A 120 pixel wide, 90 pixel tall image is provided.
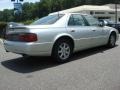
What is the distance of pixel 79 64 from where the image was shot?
716 centimetres

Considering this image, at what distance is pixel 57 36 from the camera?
23.7 ft

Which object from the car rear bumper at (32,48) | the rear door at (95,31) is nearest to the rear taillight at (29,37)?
the car rear bumper at (32,48)

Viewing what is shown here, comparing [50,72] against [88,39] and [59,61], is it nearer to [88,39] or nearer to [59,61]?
[59,61]

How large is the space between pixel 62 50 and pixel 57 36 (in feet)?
1.63

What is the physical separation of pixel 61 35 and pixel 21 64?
4.98 feet

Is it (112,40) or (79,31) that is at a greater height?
(79,31)

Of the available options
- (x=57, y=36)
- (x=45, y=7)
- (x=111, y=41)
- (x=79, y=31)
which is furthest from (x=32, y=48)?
(x=45, y=7)

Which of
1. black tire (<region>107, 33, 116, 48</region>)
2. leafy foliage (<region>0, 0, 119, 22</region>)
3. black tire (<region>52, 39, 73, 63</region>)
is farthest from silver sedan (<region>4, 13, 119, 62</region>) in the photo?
leafy foliage (<region>0, 0, 119, 22</region>)

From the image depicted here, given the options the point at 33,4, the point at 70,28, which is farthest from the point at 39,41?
the point at 33,4

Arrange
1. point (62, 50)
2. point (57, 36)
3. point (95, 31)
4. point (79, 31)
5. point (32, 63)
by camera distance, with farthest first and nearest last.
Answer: point (95, 31) → point (79, 31) → point (32, 63) → point (62, 50) → point (57, 36)

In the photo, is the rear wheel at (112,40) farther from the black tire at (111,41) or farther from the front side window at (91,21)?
the front side window at (91,21)

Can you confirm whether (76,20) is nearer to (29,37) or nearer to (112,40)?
(29,37)

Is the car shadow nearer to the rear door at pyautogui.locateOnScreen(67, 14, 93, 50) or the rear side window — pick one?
the rear door at pyautogui.locateOnScreen(67, 14, 93, 50)

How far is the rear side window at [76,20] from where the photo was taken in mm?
7918
